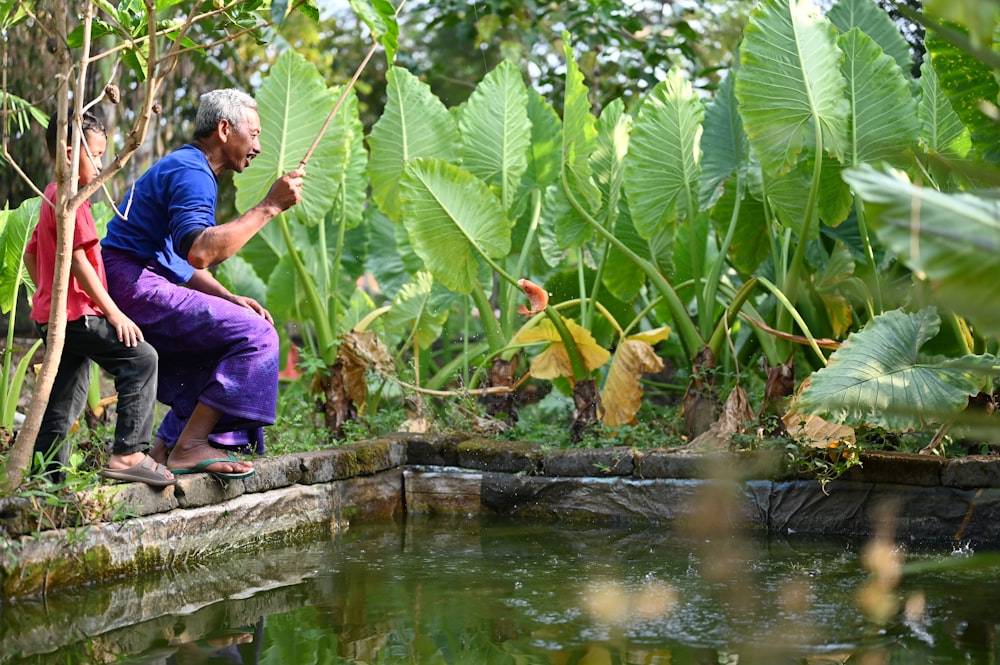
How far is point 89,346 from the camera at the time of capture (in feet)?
10.1

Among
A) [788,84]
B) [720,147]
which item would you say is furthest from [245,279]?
[788,84]

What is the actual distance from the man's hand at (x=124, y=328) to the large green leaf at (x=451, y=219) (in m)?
1.84

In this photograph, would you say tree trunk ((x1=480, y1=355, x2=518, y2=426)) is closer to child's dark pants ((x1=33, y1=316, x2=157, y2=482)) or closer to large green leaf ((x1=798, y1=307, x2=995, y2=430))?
large green leaf ((x1=798, y1=307, x2=995, y2=430))

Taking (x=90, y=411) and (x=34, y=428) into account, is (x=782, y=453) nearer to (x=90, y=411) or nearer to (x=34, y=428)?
(x=34, y=428)

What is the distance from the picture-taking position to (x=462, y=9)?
7.48 metres

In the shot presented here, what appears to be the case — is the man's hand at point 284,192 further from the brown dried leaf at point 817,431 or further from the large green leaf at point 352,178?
the large green leaf at point 352,178

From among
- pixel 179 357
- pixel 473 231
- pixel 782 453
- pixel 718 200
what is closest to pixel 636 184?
pixel 718 200

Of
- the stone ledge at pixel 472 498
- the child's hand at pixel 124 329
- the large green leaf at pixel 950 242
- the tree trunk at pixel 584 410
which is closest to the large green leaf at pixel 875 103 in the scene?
the stone ledge at pixel 472 498

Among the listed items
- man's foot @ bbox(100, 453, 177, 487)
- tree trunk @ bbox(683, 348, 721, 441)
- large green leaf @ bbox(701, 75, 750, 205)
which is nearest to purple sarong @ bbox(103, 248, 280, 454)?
man's foot @ bbox(100, 453, 177, 487)

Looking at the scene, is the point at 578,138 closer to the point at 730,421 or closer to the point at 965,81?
the point at 730,421

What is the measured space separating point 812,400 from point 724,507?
91 centimetres

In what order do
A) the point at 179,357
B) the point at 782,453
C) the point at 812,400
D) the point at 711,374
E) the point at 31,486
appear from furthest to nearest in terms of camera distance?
the point at 711,374 < the point at 782,453 < the point at 179,357 < the point at 812,400 < the point at 31,486

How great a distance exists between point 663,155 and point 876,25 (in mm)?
1182

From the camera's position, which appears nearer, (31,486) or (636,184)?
(31,486)
